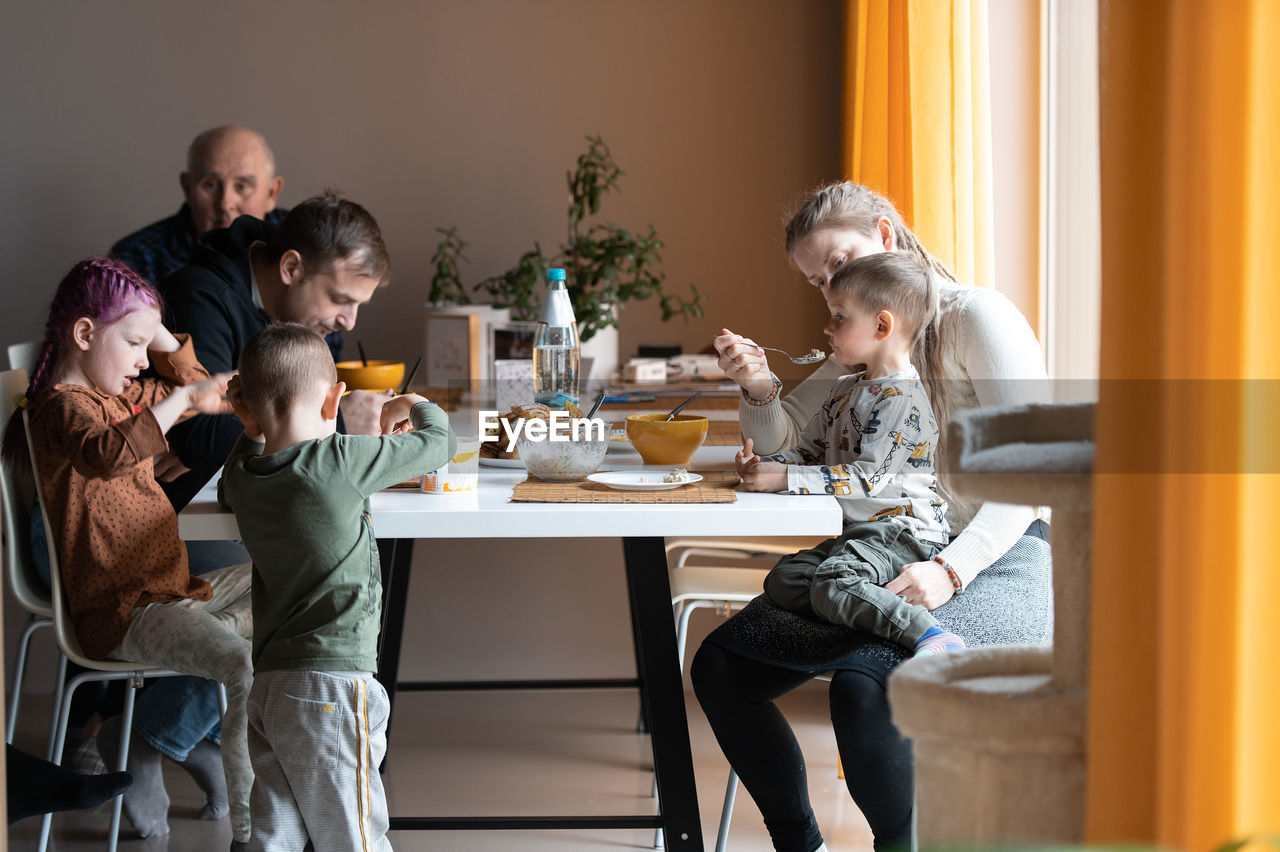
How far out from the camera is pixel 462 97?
327 centimetres

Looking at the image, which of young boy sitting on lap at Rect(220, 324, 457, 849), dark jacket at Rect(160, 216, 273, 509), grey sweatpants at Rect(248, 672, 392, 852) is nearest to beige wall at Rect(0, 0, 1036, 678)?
dark jacket at Rect(160, 216, 273, 509)

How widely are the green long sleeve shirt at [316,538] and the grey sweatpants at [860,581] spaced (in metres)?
0.56

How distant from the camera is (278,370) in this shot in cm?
157

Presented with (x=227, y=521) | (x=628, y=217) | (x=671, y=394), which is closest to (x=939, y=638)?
(x=227, y=521)

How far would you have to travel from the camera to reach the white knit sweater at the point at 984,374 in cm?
166

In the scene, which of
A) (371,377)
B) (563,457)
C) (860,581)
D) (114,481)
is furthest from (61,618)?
(860,581)

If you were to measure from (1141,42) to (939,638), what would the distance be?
98cm

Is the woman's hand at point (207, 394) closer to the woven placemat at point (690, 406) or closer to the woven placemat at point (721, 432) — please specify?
the woven placemat at point (721, 432)

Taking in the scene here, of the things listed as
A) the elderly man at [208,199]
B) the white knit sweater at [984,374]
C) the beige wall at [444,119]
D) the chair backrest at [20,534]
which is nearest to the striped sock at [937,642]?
the white knit sweater at [984,374]

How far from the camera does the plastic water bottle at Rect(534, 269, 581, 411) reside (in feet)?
7.13

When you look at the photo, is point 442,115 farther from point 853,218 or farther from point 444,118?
point 853,218

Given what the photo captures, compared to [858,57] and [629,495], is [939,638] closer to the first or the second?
[629,495]

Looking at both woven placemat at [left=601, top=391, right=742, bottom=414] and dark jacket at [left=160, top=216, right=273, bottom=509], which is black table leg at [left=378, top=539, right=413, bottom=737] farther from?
woven placemat at [left=601, top=391, right=742, bottom=414]

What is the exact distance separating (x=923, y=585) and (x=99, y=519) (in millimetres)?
1268
